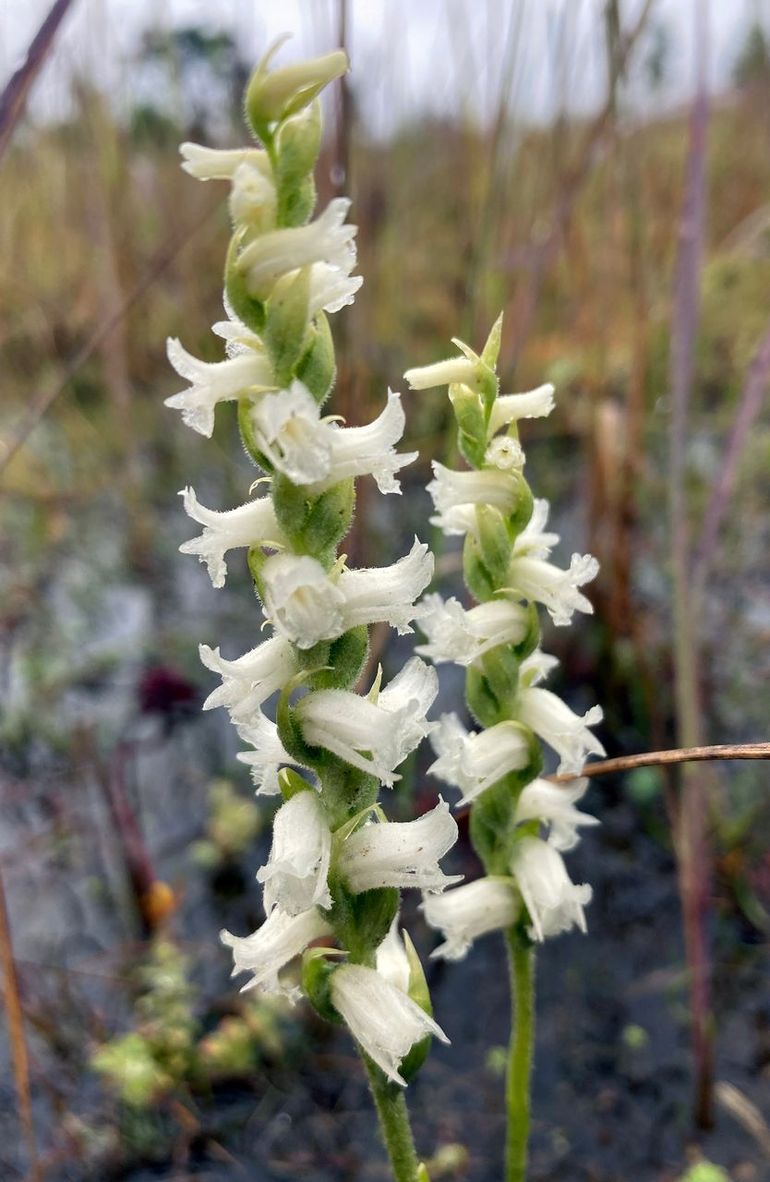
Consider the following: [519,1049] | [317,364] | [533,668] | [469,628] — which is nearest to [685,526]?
[533,668]

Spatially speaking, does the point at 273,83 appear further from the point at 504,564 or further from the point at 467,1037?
the point at 467,1037

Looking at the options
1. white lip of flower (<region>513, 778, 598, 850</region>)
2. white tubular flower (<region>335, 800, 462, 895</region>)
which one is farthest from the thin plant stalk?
white tubular flower (<region>335, 800, 462, 895</region>)

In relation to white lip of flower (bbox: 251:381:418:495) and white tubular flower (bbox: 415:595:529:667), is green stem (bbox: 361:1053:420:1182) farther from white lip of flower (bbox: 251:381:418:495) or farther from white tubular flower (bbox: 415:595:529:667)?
white lip of flower (bbox: 251:381:418:495)

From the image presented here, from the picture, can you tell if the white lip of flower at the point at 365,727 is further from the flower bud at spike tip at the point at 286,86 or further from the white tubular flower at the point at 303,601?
the flower bud at spike tip at the point at 286,86

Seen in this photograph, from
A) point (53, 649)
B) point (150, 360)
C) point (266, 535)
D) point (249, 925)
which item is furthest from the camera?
point (150, 360)

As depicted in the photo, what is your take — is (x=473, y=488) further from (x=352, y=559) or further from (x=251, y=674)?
(x=352, y=559)

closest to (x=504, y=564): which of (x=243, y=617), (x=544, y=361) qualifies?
(x=243, y=617)
